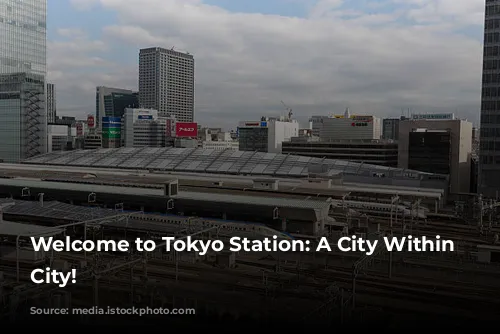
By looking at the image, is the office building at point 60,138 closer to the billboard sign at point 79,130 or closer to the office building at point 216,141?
the billboard sign at point 79,130

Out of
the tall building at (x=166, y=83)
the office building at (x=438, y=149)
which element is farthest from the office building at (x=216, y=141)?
the tall building at (x=166, y=83)

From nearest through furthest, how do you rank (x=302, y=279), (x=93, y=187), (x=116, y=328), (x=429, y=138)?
(x=116, y=328), (x=302, y=279), (x=93, y=187), (x=429, y=138)

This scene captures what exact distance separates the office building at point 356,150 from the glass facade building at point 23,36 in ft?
103

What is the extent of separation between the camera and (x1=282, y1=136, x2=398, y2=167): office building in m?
53.1

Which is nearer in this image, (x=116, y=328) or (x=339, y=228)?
(x=116, y=328)

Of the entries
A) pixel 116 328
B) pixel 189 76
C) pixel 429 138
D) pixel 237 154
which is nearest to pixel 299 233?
pixel 116 328

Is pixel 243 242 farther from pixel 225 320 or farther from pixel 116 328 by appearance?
pixel 116 328

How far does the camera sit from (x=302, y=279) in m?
11.4

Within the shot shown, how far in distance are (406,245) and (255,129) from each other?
197ft

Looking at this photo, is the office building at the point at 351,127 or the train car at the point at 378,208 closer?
the train car at the point at 378,208

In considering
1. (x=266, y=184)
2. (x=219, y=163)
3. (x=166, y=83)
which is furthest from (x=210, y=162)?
(x=166, y=83)

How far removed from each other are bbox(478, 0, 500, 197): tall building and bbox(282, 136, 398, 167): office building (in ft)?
72.8

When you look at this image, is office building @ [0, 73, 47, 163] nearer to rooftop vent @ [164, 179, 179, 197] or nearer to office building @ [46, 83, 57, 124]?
rooftop vent @ [164, 179, 179, 197]

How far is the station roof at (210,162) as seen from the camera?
111 feet
